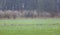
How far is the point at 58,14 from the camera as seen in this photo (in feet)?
9.89

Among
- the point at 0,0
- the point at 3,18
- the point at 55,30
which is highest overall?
the point at 0,0

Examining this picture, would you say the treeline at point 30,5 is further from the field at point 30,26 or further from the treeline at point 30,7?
the field at point 30,26

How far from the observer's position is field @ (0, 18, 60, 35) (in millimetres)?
2963

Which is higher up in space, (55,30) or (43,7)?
(43,7)

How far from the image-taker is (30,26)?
9.76ft

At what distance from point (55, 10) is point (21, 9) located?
51 centimetres

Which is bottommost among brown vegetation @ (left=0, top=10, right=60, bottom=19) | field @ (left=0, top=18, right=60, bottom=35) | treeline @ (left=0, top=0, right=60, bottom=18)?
field @ (left=0, top=18, right=60, bottom=35)

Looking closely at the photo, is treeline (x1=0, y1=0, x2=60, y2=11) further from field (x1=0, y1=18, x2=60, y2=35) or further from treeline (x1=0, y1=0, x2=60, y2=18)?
field (x1=0, y1=18, x2=60, y2=35)

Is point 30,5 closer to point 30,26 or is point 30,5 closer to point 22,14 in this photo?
point 22,14

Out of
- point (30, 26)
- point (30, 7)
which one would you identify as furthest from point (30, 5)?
point (30, 26)

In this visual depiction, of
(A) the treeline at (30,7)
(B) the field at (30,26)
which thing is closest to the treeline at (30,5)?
(A) the treeline at (30,7)

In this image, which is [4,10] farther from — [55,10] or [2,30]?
[55,10]

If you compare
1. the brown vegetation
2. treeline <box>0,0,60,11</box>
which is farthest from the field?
treeline <box>0,0,60,11</box>

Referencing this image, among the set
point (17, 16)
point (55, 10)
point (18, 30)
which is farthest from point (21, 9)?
point (55, 10)
